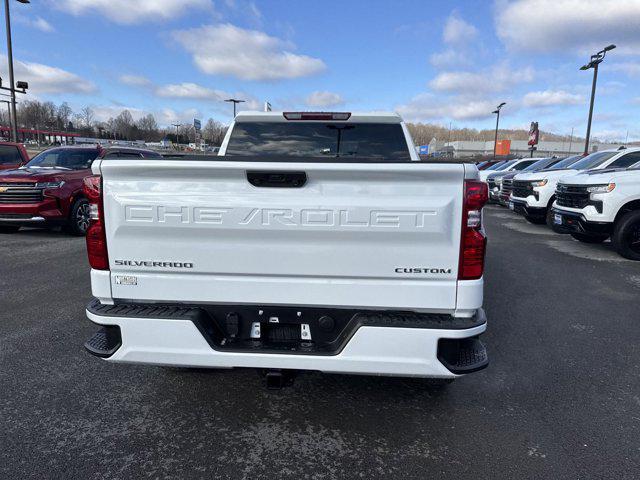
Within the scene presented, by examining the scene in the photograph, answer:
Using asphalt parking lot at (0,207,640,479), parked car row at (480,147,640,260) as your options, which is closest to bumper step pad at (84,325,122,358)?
asphalt parking lot at (0,207,640,479)

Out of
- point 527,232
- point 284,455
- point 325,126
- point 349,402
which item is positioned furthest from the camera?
point 527,232

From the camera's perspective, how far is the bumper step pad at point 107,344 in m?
2.71

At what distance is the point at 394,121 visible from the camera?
4500 mm

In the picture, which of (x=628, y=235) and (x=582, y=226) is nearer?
(x=628, y=235)

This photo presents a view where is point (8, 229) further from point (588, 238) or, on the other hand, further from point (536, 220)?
point (536, 220)

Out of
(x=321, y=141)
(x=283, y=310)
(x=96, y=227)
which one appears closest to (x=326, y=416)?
(x=283, y=310)

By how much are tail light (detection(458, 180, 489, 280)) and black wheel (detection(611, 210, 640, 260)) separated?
23.7ft

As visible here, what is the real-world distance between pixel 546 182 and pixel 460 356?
10.5m

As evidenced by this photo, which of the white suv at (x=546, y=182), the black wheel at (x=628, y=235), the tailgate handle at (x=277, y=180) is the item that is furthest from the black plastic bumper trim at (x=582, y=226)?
the tailgate handle at (x=277, y=180)

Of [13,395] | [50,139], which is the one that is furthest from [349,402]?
[50,139]

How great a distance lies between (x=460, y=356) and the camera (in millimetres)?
2662

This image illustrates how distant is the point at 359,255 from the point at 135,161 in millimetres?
1377

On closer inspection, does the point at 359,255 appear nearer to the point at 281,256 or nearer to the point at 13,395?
the point at 281,256

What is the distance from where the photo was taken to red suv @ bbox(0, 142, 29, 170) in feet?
40.0
